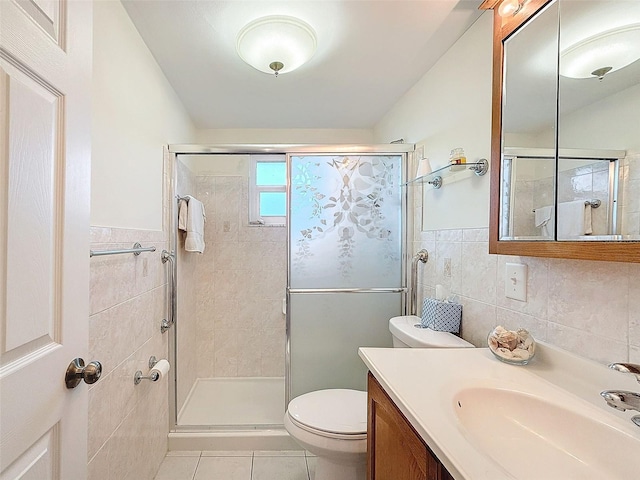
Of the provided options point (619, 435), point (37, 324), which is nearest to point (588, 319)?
point (619, 435)

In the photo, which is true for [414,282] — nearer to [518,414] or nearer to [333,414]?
[333,414]

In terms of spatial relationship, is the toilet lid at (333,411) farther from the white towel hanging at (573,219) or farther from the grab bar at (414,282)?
the white towel hanging at (573,219)

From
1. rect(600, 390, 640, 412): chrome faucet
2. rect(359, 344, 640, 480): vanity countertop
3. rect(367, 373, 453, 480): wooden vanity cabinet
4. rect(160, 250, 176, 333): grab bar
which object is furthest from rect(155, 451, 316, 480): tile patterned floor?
rect(600, 390, 640, 412): chrome faucet

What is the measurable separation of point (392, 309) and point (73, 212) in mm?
1673

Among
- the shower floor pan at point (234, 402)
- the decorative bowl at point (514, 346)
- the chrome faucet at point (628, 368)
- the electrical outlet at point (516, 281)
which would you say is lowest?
the shower floor pan at point (234, 402)

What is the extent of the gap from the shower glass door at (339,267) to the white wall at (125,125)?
30.8 inches

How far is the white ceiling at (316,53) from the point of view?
127 centimetres

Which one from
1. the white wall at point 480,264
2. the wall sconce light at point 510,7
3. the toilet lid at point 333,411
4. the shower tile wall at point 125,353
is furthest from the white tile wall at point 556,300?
the shower tile wall at point 125,353

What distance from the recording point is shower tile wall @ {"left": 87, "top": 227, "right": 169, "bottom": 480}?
44.5 inches

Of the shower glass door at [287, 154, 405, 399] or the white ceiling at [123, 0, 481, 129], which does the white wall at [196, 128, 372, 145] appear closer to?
the white ceiling at [123, 0, 481, 129]

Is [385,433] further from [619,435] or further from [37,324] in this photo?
[37,324]

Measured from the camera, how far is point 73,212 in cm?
71

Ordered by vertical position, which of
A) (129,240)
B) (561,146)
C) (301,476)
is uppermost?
(561,146)

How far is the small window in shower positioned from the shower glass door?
0.92 meters
